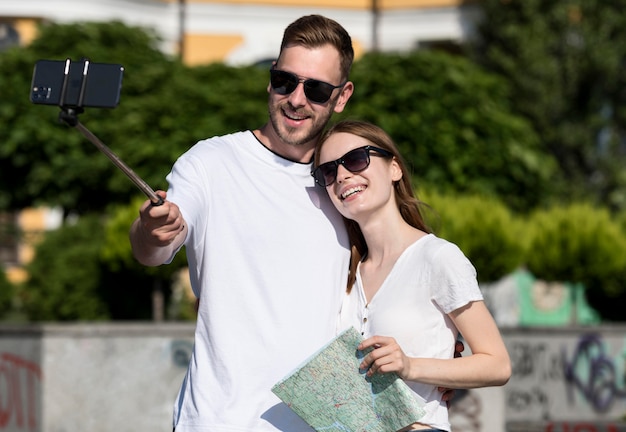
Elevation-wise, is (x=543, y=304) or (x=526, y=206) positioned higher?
(x=526, y=206)

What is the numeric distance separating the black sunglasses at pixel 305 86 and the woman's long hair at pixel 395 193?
0.12 metres

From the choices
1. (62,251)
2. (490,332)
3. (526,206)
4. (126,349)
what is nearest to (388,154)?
(490,332)

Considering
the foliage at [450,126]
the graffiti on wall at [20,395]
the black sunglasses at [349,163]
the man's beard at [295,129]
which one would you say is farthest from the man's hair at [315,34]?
the foliage at [450,126]

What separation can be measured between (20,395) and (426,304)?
22.5ft

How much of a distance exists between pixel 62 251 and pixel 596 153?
9.25 metres

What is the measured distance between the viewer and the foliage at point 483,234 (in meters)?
12.2

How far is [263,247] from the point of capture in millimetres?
3318

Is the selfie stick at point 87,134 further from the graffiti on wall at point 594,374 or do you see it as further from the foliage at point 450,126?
the foliage at point 450,126

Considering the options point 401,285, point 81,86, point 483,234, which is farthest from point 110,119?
point 81,86

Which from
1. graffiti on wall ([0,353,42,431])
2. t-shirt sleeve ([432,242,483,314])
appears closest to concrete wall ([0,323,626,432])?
graffiti on wall ([0,353,42,431])

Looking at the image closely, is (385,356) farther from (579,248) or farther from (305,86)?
(579,248)

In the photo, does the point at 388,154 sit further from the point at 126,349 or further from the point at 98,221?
the point at 98,221

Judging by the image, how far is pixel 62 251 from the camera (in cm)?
1317

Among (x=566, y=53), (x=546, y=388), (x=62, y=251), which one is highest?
(x=566, y=53)
